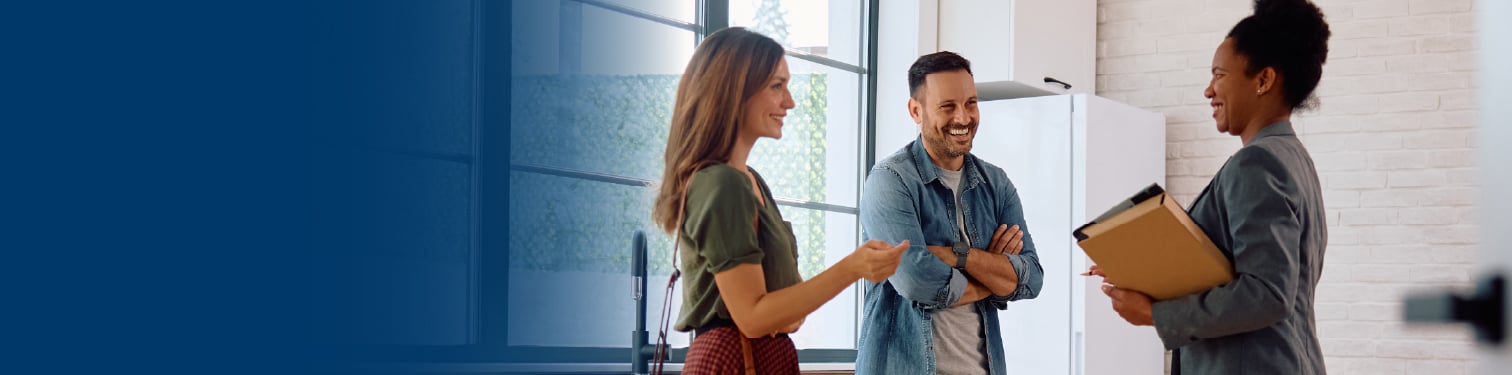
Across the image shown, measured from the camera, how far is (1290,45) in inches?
79.6

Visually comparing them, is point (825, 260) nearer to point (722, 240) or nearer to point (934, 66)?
point (934, 66)

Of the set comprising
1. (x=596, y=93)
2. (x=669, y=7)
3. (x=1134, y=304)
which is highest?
(x=669, y=7)

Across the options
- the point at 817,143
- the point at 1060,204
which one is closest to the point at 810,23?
the point at 817,143

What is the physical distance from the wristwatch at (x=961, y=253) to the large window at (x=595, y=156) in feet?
3.78

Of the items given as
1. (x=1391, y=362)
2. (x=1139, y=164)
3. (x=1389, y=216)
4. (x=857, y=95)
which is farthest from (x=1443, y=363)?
(x=857, y=95)

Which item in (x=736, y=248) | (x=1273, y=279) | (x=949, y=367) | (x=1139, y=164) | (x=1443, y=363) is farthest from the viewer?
(x=1139, y=164)

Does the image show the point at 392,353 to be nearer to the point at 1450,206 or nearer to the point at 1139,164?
the point at 1139,164

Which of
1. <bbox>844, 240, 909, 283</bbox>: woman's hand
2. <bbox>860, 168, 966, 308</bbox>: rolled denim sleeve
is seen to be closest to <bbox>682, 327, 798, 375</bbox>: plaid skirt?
<bbox>844, 240, 909, 283</bbox>: woman's hand

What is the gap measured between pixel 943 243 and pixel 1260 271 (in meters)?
0.78

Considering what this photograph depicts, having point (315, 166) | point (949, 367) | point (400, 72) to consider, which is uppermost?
point (400, 72)

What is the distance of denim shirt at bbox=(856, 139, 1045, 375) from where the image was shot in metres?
2.42

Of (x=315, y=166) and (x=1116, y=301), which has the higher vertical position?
(x=315, y=166)

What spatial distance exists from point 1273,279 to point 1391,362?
3370mm

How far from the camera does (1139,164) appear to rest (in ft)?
16.4
